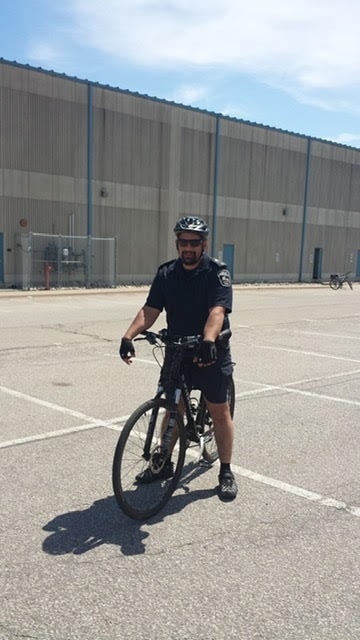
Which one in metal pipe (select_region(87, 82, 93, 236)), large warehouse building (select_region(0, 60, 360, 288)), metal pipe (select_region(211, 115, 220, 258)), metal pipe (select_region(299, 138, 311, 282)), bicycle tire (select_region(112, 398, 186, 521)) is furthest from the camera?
metal pipe (select_region(299, 138, 311, 282))

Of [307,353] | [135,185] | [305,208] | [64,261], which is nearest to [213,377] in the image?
[307,353]

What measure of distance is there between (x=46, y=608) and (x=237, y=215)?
33.4m

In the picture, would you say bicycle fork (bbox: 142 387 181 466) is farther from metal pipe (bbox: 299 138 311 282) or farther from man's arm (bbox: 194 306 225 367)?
metal pipe (bbox: 299 138 311 282)

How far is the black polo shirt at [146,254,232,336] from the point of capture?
13.7 feet

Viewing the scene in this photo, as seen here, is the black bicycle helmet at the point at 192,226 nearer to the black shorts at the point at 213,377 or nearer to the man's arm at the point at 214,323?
the man's arm at the point at 214,323

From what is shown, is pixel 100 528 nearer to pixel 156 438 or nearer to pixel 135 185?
pixel 156 438

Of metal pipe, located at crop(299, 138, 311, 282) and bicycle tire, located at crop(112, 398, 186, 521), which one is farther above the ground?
metal pipe, located at crop(299, 138, 311, 282)

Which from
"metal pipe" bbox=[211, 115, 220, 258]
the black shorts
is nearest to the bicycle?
the black shorts

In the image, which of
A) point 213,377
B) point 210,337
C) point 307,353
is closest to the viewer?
point 210,337

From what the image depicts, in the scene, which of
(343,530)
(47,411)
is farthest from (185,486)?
(47,411)

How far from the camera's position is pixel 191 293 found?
4.24 m

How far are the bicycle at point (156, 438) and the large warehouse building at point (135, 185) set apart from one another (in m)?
21.0

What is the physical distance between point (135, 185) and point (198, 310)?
26.5 metres

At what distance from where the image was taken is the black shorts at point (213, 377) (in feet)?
14.0
